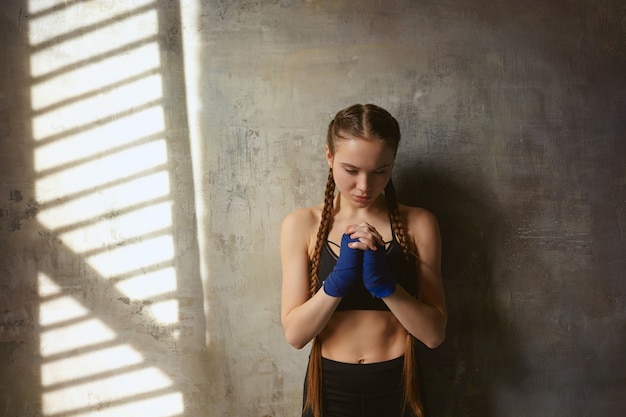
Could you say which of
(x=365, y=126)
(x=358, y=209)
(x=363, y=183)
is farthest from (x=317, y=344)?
(x=365, y=126)

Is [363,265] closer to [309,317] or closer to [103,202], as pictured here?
[309,317]

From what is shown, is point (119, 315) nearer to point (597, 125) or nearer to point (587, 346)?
point (587, 346)

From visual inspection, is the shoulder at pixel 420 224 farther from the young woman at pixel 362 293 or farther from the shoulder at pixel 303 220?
the shoulder at pixel 303 220

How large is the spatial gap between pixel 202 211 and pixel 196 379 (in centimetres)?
76

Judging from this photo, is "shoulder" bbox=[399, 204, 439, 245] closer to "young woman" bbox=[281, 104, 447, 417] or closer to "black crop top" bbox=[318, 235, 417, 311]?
"young woman" bbox=[281, 104, 447, 417]

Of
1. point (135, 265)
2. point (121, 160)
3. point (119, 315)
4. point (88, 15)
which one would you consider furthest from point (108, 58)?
point (119, 315)

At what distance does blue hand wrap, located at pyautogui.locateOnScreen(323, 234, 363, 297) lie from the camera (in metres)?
1.53

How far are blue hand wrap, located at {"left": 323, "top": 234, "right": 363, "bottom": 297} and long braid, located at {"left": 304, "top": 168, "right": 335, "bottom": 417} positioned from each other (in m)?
0.20

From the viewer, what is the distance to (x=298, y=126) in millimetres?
2154

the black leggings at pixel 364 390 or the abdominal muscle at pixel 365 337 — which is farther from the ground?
the abdominal muscle at pixel 365 337

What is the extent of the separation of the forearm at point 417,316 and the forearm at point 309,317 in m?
0.19

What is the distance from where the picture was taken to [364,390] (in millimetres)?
1759

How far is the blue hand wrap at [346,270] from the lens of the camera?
5.03 feet

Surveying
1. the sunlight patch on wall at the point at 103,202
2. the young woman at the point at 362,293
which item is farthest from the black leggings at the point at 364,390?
the sunlight patch on wall at the point at 103,202
